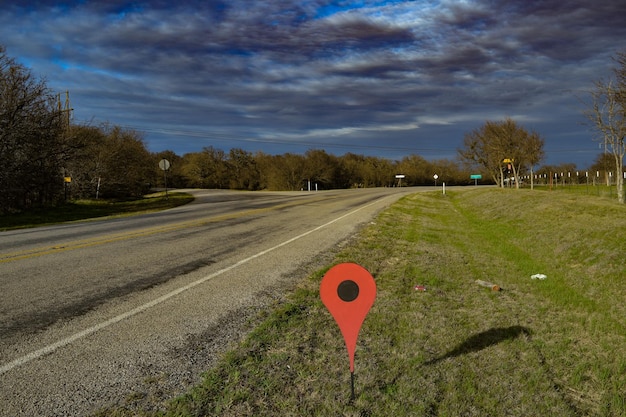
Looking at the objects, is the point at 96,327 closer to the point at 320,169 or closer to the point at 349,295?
the point at 349,295

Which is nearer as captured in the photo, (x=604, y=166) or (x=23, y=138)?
(x=23, y=138)

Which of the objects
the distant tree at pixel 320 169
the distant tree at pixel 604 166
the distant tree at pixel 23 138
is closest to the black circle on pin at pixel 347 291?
the distant tree at pixel 23 138

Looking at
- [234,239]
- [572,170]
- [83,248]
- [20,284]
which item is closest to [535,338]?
[20,284]

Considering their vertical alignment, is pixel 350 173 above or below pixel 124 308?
above

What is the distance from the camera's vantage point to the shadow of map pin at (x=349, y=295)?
393 centimetres

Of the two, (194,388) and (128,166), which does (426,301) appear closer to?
(194,388)

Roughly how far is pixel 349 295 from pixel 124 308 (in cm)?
349

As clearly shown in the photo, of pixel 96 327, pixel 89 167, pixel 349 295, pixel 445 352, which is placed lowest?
pixel 445 352

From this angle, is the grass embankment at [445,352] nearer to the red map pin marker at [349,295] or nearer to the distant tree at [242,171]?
the red map pin marker at [349,295]

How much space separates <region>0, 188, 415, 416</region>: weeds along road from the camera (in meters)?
3.81

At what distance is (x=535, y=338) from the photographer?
5324 millimetres

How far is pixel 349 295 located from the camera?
3.95m

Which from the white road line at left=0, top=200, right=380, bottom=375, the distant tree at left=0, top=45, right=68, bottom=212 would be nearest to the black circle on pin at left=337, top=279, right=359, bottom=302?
the white road line at left=0, top=200, right=380, bottom=375

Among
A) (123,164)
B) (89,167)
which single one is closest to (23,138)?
(89,167)
